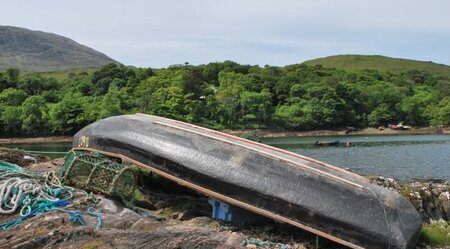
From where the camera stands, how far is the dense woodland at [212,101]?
8269cm

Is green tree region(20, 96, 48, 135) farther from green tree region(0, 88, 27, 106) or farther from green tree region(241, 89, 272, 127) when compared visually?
green tree region(241, 89, 272, 127)

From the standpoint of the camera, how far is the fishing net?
34.7 ft

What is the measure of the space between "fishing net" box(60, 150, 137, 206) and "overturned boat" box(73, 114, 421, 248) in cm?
86

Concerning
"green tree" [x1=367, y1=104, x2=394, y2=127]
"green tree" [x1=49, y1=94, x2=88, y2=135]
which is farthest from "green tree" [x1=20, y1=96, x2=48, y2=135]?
"green tree" [x1=367, y1=104, x2=394, y2=127]

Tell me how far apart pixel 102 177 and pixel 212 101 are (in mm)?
81310

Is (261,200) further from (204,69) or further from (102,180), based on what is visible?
(204,69)

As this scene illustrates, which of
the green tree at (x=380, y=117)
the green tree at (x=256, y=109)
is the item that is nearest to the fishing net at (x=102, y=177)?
the green tree at (x=256, y=109)

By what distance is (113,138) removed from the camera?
500 inches

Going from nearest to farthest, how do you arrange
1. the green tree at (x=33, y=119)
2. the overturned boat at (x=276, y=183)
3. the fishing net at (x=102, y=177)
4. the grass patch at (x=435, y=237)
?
the overturned boat at (x=276, y=183) < the grass patch at (x=435, y=237) < the fishing net at (x=102, y=177) < the green tree at (x=33, y=119)

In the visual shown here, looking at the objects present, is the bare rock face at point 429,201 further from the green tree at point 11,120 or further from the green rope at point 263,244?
the green tree at point 11,120

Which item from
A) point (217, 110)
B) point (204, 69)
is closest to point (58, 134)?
point (217, 110)

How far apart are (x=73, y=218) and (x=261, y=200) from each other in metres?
3.55

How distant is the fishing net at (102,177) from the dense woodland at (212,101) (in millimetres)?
71027

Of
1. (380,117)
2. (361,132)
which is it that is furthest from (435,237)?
(380,117)
